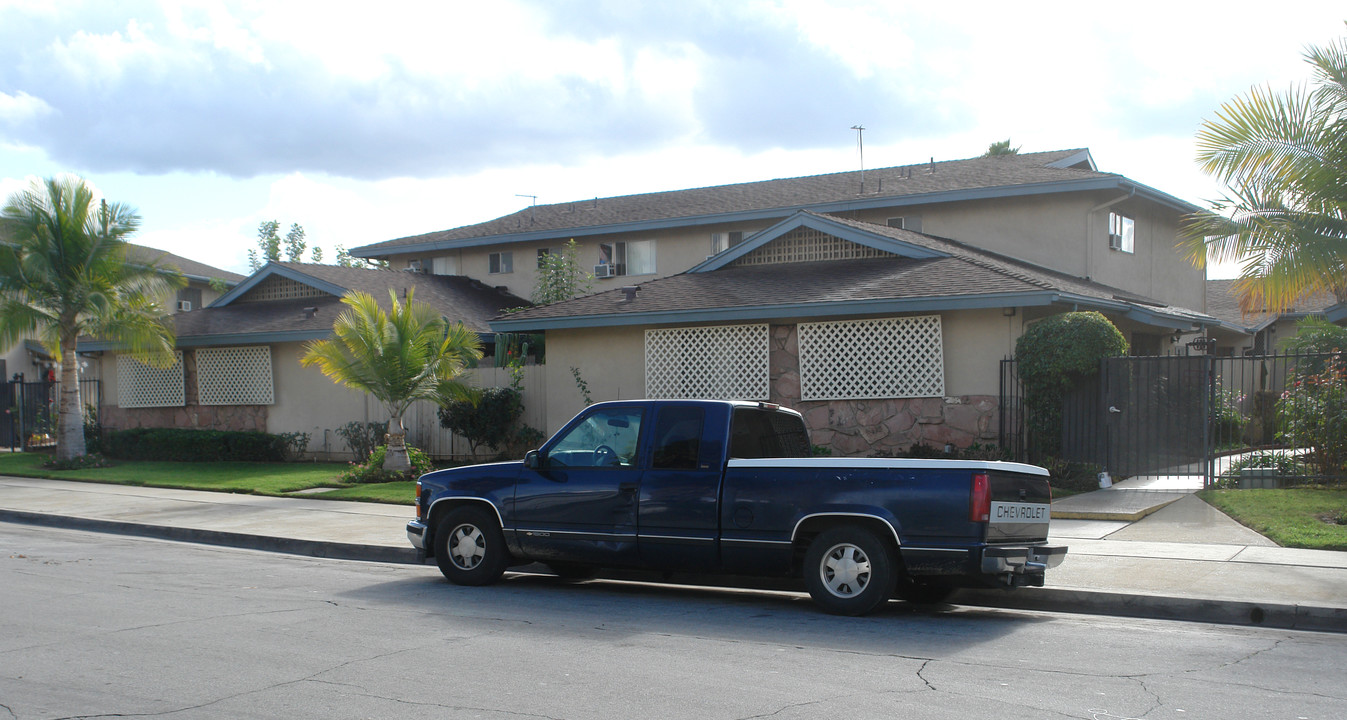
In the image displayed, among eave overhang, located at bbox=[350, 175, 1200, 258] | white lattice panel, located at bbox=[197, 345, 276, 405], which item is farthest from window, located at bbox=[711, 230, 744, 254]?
white lattice panel, located at bbox=[197, 345, 276, 405]

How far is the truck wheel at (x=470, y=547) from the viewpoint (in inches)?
377

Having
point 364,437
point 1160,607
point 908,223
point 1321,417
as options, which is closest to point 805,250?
point 908,223

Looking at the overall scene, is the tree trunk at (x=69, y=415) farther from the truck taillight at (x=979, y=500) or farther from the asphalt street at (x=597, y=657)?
the truck taillight at (x=979, y=500)

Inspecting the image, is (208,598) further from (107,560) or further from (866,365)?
(866,365)

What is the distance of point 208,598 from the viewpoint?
351 inches

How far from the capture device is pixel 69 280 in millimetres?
22047

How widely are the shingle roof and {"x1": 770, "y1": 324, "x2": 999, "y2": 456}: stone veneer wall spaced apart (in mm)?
15097

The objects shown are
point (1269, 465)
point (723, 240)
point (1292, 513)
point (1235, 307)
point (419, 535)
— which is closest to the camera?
point (419, 535)

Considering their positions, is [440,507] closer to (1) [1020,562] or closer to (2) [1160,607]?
(1) [1020,562]

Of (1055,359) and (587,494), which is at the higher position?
(1055,359)

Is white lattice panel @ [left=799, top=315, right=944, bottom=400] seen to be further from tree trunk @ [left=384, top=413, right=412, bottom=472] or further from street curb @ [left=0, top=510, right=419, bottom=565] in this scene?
street curb @ [left=0, top=510, right=419, bottom=565]

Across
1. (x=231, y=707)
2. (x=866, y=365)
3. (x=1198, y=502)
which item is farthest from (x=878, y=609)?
(x=866, y=365)

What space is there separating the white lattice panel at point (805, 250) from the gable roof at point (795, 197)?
4.31 meters

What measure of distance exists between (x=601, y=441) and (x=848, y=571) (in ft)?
7.94
